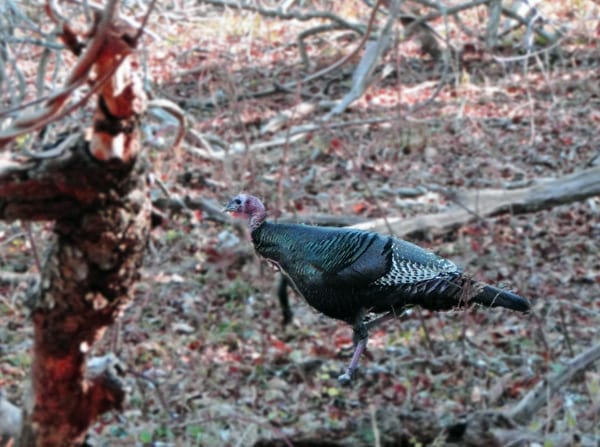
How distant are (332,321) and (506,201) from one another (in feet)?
4.61

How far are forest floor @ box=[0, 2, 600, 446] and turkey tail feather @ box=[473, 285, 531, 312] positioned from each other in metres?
3.72

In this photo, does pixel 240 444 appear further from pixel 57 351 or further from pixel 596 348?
pixel 596 348

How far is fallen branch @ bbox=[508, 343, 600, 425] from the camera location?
5340mm

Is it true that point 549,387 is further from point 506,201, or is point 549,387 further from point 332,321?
point 332,321

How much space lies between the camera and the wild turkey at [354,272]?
1094mm

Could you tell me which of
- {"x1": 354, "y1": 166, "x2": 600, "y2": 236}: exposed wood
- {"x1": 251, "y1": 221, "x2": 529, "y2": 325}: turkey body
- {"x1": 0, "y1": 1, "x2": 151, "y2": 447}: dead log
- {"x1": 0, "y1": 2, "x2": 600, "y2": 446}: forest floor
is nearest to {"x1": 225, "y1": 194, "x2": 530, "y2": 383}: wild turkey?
{"x1": 251, "y1": 221, "x2": 529, "y2": 325}: turkey body

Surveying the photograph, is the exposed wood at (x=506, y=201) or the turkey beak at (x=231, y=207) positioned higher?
Answer: the turkey beak at (x=231, y=207)

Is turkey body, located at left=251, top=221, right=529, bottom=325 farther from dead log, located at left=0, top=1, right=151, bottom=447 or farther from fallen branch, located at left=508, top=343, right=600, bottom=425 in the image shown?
fallen branch, located at left=508, top=343, right=600, bottom=425

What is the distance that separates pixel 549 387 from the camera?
5.32 m

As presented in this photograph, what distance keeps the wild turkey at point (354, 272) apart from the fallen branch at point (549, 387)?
4.44 metres

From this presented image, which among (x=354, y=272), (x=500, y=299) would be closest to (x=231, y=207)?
(x=354, y=272)

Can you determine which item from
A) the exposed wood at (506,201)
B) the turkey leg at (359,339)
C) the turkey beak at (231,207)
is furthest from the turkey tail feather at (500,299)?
the exposed wood at (506,201)

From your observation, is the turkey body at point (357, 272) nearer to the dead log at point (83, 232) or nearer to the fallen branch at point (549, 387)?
the dead log at point (83, 232)

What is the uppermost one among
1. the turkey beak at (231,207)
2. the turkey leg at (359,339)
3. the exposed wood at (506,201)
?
the turkey beak at (231,207)
